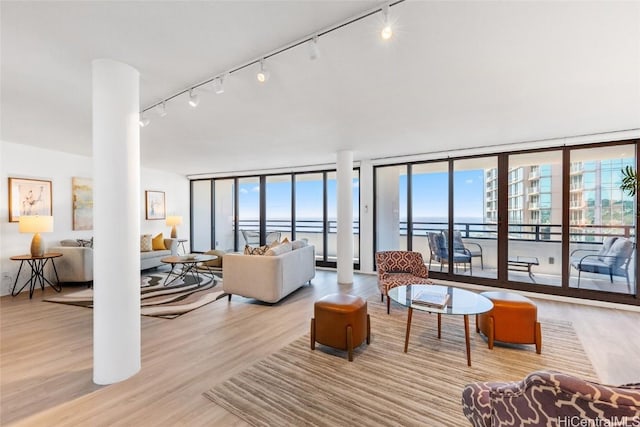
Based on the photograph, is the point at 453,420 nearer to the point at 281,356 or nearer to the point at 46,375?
the point at 281,356

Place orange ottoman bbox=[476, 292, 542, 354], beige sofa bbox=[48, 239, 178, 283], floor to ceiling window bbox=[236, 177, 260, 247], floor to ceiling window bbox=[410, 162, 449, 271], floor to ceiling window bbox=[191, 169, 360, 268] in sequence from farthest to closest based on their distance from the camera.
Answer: floor to ceiling window bbox=[236, 177, 260, 247], floor to ceiling window bbox=[191, 169, 360, 268], floor to ceiling window bbox=[410, 162, 449, 271], beige sofa bbox=[48, 239, 178, 283], orange ottoman bbox=[476, 292, 542, 354]

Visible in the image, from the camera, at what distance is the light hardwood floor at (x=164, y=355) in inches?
75.7

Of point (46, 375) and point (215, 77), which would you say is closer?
point (46, 375)

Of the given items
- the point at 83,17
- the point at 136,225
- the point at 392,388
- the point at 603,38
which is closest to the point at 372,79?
the point at 603,38

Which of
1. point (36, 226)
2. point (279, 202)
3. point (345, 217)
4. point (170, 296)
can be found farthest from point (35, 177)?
point (345, 217)

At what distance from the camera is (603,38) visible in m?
1.90

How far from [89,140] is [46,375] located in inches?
145

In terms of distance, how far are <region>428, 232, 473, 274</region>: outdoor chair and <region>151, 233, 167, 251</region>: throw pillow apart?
20.3ft

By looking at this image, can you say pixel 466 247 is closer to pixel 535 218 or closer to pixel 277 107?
pixel 535 218

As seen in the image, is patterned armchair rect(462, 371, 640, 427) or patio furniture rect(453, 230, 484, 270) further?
patio furniture rect(453, 230, 484, 270)

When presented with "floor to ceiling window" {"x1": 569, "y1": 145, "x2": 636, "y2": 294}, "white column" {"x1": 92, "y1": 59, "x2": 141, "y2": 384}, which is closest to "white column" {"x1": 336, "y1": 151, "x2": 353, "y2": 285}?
"floor to ceiling window" {"x1": 569, "y1": 145, "x2": 636, "y2": 294}

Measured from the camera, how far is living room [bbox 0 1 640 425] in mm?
1776

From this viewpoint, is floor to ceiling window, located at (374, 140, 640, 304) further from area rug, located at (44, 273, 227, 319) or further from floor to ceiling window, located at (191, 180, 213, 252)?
floor to ceiling window, located at (191, 180, 213, 252)

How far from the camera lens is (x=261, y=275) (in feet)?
13.5
